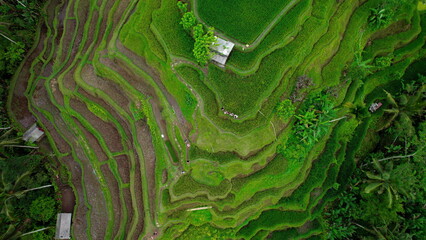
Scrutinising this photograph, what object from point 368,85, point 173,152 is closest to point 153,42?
point 173,152

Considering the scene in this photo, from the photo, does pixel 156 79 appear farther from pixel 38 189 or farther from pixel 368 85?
pixel 368 85

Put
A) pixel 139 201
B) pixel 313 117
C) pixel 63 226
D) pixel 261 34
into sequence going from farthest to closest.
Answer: pixel 63 226 → pixel 139 201 → pixel 313 117 → pixel 261 34

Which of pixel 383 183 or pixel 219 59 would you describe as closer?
pixel 219 59

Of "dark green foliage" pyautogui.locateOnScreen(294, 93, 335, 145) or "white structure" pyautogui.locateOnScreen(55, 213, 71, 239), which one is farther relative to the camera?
"white structure" pyautogui.locateOnScreen(55, 213, 71, 239)

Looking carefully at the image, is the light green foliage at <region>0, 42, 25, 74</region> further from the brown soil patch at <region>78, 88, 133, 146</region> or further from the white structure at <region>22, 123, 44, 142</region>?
the brown soil patch at <region>78, 88, 133, 146</region>

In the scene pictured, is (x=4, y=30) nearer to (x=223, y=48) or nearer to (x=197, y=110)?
(x=197, y=110)

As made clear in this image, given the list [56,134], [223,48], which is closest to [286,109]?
[223,48]

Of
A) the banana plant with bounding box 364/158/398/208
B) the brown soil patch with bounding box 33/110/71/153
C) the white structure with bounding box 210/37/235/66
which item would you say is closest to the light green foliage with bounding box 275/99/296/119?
the white structure with bounding box 210/37/235/66

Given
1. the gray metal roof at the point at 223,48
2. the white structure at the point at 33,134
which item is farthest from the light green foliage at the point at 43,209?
the gray metal roof at the point at 223,48
